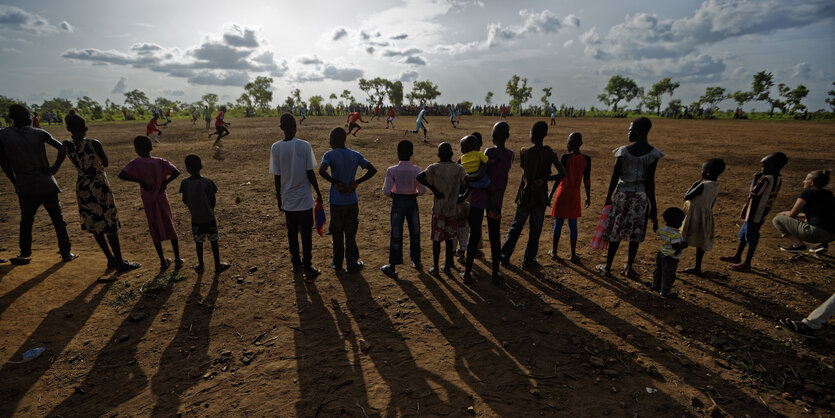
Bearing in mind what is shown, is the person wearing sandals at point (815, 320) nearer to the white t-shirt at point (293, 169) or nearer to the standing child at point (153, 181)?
the white t-shirt at point (293, 169)

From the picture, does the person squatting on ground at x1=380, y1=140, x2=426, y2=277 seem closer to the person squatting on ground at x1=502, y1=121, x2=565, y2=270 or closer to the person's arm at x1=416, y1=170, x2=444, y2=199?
the person's arm at x1=416, y1=170, x2=444, y2=199

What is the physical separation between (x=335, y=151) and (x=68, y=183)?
37.1 ft

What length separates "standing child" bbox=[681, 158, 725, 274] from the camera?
429 centimetres

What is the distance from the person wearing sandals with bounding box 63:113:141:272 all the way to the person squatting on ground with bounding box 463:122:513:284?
4.77 metres

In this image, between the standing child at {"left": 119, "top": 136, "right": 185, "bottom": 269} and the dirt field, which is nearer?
the dirt field

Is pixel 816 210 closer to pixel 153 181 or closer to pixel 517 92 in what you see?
pixel 153 181

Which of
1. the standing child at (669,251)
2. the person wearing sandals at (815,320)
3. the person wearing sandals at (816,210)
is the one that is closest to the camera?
the person wearing sandals at (815,320)

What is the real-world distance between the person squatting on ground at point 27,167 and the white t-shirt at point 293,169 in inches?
113

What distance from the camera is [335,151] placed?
4.39 meters

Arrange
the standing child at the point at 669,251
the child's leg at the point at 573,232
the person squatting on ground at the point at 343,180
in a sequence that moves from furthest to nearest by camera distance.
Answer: the child's leg at the point at 573,232 < the person squatting on ground at the point at 343,180 < the standing child at the point at 669,251

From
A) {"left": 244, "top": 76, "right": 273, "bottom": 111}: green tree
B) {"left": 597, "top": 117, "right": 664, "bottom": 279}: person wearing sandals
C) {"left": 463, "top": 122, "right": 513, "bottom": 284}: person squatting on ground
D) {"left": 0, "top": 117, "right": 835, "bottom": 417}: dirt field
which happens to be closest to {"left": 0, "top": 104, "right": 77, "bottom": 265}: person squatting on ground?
{"left": 0, "top": 117, "right": 835, "bottom": 417}: dirt field

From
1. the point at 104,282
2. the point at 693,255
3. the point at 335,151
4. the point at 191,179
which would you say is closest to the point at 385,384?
the point at 335,151

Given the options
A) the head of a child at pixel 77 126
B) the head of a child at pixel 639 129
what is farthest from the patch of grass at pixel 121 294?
the head of a child at pixel 639 129

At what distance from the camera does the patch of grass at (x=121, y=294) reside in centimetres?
413
